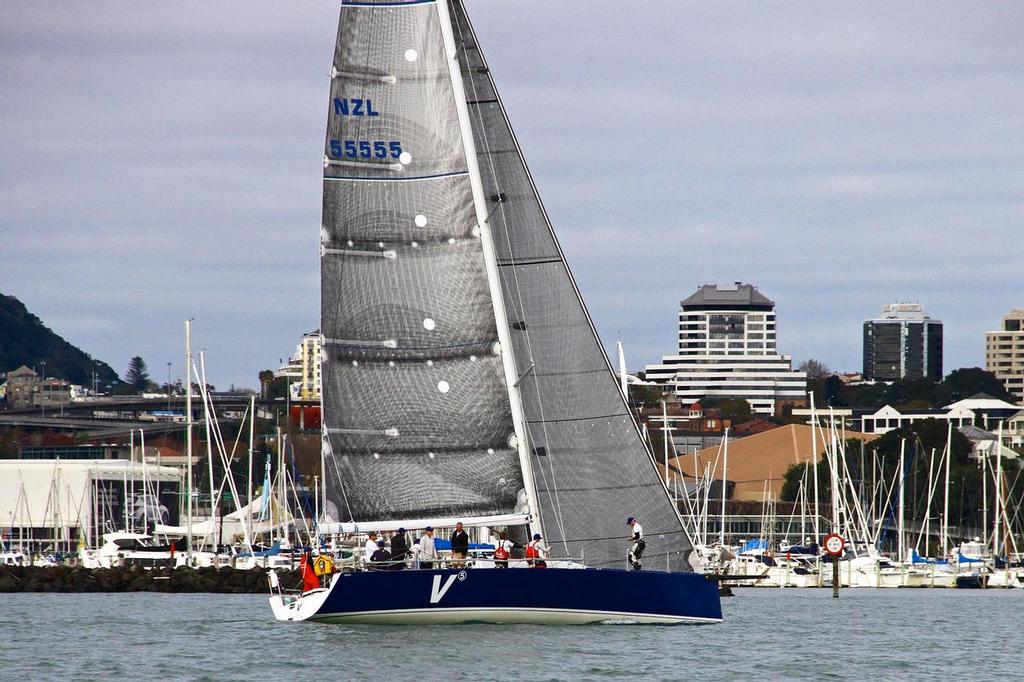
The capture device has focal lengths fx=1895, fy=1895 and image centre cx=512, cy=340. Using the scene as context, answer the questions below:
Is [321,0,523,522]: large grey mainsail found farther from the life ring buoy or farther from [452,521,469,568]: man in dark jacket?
[452,521,469,568]: man in dark jacket

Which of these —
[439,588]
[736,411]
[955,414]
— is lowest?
[439,588]

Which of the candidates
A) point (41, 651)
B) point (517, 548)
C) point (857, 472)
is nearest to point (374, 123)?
point (517, 548)

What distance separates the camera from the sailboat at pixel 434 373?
2616 centimetres

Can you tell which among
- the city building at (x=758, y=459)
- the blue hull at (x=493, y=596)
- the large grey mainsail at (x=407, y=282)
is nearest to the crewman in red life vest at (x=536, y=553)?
the blue hull at (x=493, y=596)

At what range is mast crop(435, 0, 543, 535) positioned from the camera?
26.0m

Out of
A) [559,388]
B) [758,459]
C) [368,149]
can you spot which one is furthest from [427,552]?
[758,459]

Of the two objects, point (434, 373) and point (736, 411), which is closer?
point (434, 373)

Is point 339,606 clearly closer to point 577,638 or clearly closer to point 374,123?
point 577,638

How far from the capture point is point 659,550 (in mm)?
26484

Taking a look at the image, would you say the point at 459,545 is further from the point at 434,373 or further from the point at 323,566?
the point at 434,373

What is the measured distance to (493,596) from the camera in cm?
2481

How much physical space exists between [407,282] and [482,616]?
187 inches

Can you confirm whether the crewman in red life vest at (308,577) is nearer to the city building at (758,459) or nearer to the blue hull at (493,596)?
the blue hull at (493,596)

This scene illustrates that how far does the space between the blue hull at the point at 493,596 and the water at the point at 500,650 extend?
0.78ft
